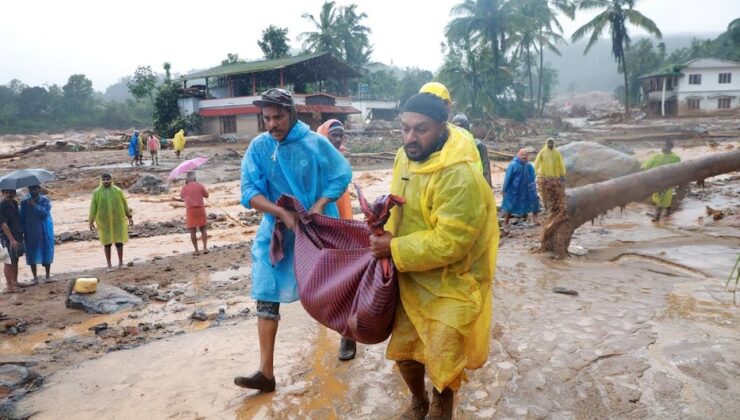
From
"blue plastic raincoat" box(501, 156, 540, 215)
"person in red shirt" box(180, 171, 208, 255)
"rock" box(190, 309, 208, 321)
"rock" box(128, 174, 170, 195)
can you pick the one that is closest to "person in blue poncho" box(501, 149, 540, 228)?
"blue plastic raincoat" box(501, 156, 540, 215)

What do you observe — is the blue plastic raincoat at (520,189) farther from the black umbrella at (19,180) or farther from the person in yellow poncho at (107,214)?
the black umbrella at (19,180)

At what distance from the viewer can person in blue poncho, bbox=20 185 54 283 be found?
703cm

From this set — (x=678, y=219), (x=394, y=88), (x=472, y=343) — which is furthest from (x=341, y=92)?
(x=472, y=343)

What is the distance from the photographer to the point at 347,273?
2422 millimetres

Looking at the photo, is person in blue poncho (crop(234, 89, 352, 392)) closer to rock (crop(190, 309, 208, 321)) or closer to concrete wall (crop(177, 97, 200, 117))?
rock (crop(190, 309, 208, 321))

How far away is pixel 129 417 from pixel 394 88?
159 ft

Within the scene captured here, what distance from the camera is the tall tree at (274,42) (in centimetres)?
3797

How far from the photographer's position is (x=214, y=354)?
3.81 m

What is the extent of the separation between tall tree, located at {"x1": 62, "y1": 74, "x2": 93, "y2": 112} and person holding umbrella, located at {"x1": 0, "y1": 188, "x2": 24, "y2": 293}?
149 ft

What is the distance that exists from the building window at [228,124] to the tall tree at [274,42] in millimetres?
9093

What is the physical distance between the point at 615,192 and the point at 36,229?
773 cm

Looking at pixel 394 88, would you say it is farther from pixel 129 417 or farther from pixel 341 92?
pixel 129 417

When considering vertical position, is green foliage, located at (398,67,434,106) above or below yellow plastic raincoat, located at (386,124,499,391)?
above

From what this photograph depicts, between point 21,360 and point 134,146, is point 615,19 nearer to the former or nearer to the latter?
point 134,146
